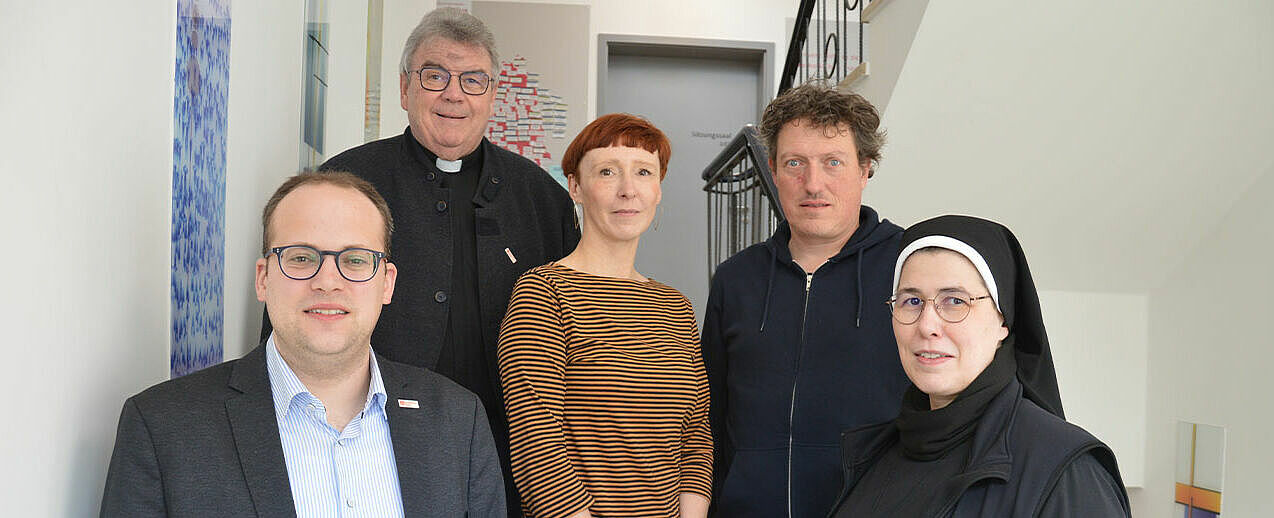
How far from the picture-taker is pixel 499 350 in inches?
77.9

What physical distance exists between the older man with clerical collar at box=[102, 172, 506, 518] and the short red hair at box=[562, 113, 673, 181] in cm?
49

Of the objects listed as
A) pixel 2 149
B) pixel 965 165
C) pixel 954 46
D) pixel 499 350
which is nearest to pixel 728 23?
pixel 965 165

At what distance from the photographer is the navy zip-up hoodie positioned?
214cm

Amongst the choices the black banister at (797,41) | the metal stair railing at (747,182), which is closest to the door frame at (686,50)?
the metal stair railing at (747,182)

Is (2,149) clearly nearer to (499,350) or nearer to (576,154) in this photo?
(499,350)

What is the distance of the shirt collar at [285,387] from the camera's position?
162 centimetres

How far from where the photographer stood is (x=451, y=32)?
88.8 inches

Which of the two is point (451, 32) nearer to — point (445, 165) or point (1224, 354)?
point (445, 165)

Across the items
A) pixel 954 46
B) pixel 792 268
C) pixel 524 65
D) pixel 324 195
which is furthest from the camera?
pixel 524 65

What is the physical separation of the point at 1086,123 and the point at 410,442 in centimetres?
270

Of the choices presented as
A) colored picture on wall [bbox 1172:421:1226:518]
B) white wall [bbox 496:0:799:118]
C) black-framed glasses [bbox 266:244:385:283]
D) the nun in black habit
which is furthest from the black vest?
white wall [bbox 496:0:799:118]

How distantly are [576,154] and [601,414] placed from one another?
1.80 ft

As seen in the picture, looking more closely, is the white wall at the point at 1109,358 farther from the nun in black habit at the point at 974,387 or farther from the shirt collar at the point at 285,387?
the shirt collar at the point at 285,387

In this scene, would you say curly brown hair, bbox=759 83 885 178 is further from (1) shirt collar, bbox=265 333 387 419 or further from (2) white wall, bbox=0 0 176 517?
(2) white wall, bbox=0 0 176 517
